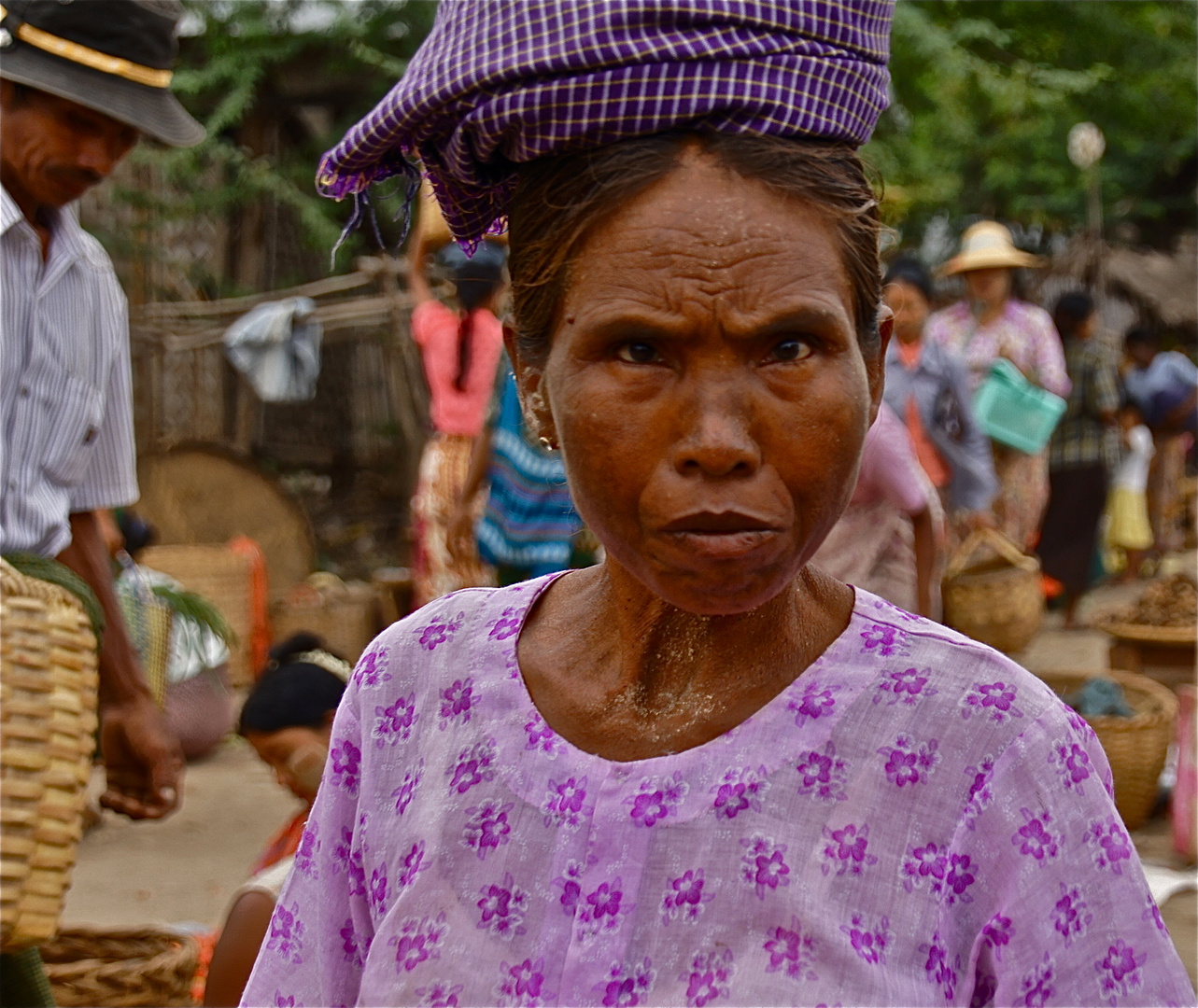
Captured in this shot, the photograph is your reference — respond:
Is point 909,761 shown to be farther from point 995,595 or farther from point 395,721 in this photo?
point 995,595

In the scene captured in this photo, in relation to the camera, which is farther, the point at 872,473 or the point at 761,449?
the point at 872,473

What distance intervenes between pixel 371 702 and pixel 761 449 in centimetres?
50

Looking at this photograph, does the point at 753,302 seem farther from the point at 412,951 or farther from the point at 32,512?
the point at 32,512

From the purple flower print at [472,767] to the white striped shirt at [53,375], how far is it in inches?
63.8

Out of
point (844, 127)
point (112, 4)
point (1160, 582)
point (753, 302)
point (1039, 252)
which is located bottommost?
point (1160, 582)

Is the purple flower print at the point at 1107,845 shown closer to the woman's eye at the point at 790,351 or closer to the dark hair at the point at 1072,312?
the woman's eye at the point at 790,351

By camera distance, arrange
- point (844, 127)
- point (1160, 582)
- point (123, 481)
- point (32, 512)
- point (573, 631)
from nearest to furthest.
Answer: point (844, 127) → point (573, 631) → point (32, 512) → point (123, 481) → point (1160, 582)

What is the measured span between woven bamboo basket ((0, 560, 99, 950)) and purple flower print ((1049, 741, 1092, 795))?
152cm

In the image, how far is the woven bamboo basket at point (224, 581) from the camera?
6859 millimetres

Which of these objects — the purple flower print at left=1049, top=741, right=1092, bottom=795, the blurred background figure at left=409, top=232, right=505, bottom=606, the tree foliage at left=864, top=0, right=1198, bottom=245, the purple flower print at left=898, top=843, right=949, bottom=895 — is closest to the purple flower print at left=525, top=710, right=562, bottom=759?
the purple flower print at left=898, top=843, right=949, bottom=895

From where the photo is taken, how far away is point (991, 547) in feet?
21.1

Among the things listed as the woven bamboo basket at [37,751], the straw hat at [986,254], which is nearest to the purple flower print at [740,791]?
the woven bamboo basket at [37,751]

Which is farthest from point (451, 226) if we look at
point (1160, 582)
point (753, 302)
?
point (1160, 582)

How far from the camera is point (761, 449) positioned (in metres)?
1.06
